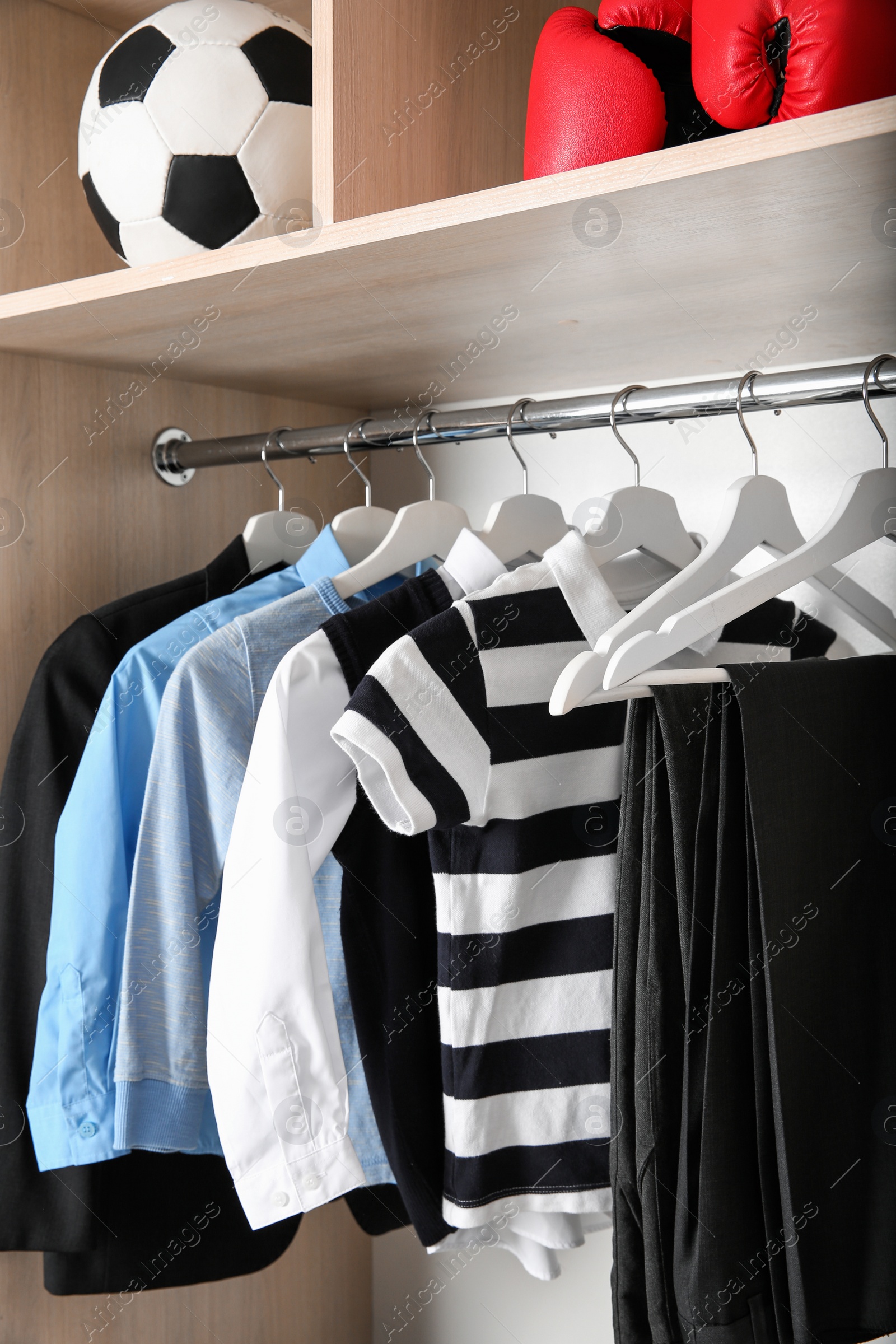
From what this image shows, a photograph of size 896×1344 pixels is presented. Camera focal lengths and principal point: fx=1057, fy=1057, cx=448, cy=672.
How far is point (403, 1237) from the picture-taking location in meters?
1.56

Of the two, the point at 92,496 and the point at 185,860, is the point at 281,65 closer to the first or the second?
the point at 92,496

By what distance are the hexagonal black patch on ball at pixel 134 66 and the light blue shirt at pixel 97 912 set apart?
1.47 ft

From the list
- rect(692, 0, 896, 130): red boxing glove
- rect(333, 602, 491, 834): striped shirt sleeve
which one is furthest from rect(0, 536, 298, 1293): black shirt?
rect(692, 0, 896, 130): red boxing glove

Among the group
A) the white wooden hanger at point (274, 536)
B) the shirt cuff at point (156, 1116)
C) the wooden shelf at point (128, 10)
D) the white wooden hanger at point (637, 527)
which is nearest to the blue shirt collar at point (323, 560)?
the white wooden hanger at point (274, 536)

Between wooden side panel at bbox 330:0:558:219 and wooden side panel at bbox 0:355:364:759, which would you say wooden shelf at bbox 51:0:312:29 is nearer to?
wooden side panel at bbox 330:0:558:219

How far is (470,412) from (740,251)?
324 mm

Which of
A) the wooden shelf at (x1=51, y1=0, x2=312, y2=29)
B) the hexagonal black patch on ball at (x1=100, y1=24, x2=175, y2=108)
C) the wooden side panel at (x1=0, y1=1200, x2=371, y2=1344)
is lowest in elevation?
the wooden side panel at (x1=0, y1=1200, x2=371, y2=1344)

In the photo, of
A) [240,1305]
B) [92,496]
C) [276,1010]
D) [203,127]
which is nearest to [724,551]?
[276,1010]

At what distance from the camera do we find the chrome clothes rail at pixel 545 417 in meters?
0.85

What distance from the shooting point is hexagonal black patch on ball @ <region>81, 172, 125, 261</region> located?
3.38ft

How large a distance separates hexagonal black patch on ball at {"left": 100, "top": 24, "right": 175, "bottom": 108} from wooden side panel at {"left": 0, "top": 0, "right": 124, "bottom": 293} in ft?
0.81

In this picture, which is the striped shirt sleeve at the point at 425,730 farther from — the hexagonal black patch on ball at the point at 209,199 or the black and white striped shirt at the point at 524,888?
the hexagonal black patch on ball at the point at 209,199

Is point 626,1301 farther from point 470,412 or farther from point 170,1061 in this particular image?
point 470,412

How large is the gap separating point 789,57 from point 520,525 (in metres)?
0.42
